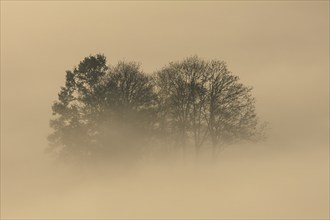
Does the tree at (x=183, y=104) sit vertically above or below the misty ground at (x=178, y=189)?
above

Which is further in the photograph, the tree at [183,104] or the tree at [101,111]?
the tree at [183,104]

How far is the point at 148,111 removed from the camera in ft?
196

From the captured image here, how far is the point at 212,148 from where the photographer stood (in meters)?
62.6

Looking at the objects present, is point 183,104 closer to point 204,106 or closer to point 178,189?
point 204,106

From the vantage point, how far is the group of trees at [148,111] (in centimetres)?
5778

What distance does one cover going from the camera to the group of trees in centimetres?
5778

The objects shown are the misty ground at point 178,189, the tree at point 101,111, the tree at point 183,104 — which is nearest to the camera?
the misty ground at point 178,189

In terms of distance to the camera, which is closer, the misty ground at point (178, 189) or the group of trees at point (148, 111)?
the misty ground at point (178, 189)

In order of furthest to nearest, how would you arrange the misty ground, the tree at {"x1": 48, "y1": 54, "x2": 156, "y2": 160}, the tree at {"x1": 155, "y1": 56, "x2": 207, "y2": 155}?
the tree at {"x1": 155, "y1": 56, "x2": 207, "y2": 155}, the tree at {"x1": 48, "y1": 54, "x2": 156, "y2": 160}, the misty ground

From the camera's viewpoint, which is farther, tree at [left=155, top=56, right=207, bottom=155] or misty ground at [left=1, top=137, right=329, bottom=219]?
tree at [left=155, top=56, right=207, bottom=155]

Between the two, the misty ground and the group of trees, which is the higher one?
the group of trees

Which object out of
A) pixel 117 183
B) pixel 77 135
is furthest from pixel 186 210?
pixel 77 135

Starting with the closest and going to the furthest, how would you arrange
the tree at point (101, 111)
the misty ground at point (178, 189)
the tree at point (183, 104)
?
the misty ground at point (178, 189) → the tree at point (101, 111) → the tree at point (183, 104)

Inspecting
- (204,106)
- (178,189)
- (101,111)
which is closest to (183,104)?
(204,106)
